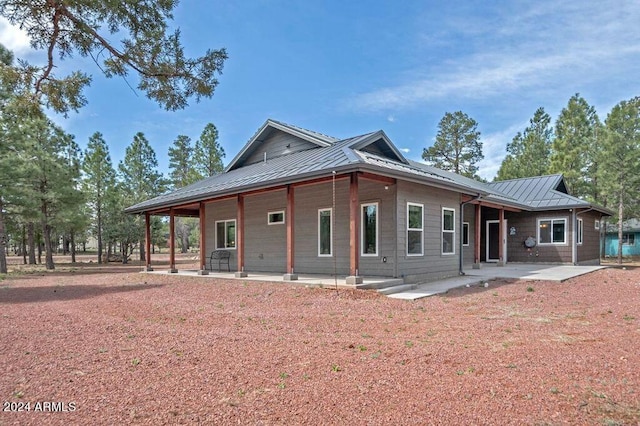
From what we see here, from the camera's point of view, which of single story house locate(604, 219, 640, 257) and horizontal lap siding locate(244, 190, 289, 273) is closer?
horizontal lap siding locate(244, 190, 289, 273)

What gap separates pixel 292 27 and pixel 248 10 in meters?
2.26

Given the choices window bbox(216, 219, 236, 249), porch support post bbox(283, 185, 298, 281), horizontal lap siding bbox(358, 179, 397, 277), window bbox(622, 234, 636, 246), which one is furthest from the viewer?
window bbox(622, 234, 636, 246)

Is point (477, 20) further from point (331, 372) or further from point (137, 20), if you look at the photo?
point (331, 372)

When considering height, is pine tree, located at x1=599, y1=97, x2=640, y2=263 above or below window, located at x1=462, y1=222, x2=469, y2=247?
above

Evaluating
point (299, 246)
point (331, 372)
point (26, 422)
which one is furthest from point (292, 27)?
point (26, 422)

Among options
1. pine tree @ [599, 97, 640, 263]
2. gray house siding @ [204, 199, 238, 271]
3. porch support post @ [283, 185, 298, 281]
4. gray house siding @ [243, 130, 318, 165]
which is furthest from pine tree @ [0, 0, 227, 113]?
pine tree @ [599, 97, 640, 263]

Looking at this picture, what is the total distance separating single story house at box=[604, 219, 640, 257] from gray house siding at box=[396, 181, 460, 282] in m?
23.7

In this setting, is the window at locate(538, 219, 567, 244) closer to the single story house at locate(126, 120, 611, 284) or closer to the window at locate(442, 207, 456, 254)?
the single story house at locate(126, 120, 611, 284)

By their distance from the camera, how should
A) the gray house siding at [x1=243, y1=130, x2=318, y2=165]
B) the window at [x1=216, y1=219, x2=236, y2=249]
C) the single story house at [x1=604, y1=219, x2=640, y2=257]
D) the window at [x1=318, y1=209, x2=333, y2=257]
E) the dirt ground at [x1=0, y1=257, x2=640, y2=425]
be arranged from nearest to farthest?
1. the dirt ground at [x1=0, y1=257, x2=640, y2=425]
2. the window at [x1=318, y1=209, x2=333, y2=257]
3. the gray house siding at [x1=243, y1=130, x2=318, y2=165]
4. the window at [x1=216, y1=219, x2=236, y2=249]
5. the single story house at [x1=604, y1=219, x2=640, y2=257]

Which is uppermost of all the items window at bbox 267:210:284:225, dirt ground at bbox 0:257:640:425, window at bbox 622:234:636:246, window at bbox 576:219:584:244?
window at bbox 267:210:284:225

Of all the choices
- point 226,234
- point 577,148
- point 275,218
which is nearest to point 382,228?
point 275,218

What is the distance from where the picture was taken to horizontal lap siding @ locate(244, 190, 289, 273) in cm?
1227

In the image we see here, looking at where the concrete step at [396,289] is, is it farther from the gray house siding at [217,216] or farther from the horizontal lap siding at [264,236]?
the gray house siding at [217,216]

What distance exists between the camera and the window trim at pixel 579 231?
1561 cm
